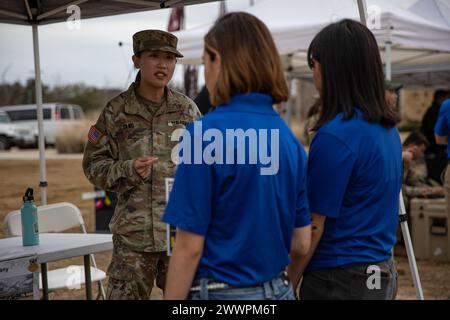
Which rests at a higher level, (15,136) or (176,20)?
(176,20)

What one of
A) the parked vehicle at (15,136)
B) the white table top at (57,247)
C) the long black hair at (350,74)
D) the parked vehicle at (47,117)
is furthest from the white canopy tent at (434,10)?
the parked vehicle at (15,136)

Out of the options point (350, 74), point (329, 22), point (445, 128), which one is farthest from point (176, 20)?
point (350, 74)

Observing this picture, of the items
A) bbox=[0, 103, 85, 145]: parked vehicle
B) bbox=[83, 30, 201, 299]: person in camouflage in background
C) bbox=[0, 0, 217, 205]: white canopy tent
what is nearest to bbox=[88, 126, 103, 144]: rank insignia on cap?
bbox=[83, 30, 201, 299]: person in camouflage in background

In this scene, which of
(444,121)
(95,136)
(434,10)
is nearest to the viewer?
(95,136)

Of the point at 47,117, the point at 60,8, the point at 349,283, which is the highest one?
the point at 60,8

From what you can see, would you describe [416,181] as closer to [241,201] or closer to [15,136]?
[241,201]

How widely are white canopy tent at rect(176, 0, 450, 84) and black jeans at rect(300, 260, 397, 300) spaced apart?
1.88 metres

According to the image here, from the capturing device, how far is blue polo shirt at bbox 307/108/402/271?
180 cm

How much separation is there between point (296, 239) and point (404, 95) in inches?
1069

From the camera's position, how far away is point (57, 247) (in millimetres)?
2939

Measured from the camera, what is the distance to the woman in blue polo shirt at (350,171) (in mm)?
1806

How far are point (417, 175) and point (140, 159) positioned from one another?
5182 mm

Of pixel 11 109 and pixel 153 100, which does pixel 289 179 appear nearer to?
pixel 153 100
